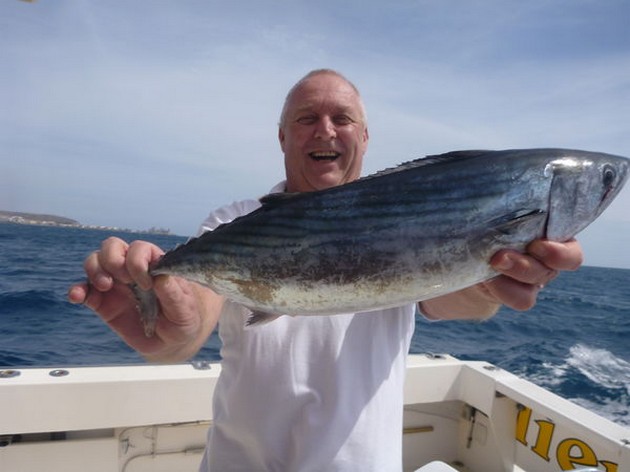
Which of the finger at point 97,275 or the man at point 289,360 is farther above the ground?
the finger at point 97,275

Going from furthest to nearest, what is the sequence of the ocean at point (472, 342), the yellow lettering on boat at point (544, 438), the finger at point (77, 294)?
the ocean at point (472, 342) < the yellow lettering on boat at point (544, 438) < the finger at point (77, 294)

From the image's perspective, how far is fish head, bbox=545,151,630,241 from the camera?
214 centimetres

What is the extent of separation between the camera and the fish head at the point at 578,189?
2139mm

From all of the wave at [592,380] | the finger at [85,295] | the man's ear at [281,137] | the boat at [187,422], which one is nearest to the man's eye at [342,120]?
the man's ear at [281,137]

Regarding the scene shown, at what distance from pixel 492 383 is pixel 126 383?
3484 millimetres

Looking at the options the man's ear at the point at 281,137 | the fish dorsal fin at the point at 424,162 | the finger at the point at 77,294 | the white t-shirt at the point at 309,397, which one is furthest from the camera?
the man's ear at the point at 281,137

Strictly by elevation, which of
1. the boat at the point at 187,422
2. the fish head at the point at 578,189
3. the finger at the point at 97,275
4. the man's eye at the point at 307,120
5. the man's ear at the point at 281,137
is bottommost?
the boat at the point at 187,422

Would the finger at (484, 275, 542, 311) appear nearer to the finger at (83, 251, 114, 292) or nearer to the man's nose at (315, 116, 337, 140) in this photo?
the man's nose at (315, 116, 337, 140)

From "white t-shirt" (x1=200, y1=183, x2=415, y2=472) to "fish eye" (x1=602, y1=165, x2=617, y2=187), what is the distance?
1.23 meters

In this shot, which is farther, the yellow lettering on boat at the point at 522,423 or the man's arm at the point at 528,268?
the yellow lettering on boat at the point at 522,423

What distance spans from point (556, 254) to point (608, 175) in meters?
0.49

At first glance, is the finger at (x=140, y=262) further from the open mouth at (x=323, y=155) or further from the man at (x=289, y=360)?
the open mouth at (x=323, y=155)

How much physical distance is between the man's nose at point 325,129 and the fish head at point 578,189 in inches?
50.1

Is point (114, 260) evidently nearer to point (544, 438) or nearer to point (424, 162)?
point (424, 162)
